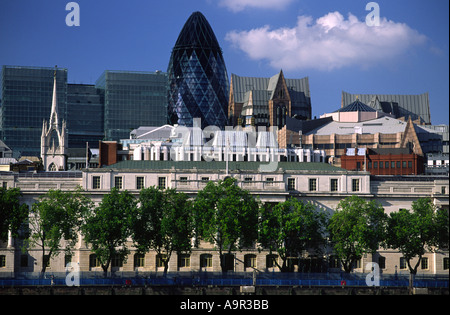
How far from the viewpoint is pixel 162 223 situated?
14300 centimetres

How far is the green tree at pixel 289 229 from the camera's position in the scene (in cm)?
14675

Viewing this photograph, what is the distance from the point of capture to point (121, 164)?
166 metres

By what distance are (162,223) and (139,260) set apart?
15.2m

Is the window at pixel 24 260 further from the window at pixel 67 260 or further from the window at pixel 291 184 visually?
the window at pixel 291 184

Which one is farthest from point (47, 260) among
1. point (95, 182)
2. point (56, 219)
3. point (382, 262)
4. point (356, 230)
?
point (382, 262)

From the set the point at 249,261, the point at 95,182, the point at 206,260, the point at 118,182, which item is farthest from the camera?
the point at 118,182

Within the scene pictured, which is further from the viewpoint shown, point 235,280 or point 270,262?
point 270,262

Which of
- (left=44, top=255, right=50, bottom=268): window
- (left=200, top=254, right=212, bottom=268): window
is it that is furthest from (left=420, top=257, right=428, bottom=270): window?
(left=44, top=255, right=50, bottom=268): window

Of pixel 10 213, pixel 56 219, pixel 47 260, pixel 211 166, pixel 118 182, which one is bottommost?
pixel 47 260

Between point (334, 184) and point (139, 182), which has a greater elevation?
point (139, 182)

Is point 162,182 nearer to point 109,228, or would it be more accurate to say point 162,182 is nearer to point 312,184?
point 109,228

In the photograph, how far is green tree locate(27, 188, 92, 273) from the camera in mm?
144625

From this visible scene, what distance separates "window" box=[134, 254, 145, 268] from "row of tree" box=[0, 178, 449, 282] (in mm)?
4738
